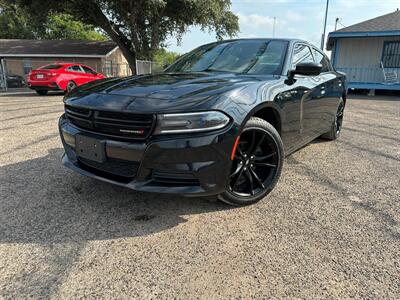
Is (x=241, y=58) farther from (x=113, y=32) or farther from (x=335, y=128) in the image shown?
(x=113, y=32)

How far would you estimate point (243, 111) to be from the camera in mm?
2475

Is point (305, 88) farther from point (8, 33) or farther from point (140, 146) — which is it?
point (8, 33)

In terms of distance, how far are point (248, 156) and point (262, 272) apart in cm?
107

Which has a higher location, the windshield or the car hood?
the windshield

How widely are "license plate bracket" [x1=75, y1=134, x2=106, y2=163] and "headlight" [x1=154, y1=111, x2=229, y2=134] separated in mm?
511

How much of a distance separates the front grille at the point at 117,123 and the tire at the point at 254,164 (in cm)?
79

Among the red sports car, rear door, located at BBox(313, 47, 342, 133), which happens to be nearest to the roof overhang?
rear door, located at BBox(313, 47, 342, 133)

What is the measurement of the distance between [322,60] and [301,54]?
3.46ft

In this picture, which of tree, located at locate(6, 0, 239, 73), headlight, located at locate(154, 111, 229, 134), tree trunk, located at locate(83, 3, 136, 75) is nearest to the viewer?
headlight, located at locate(154, 111, 229, 134)

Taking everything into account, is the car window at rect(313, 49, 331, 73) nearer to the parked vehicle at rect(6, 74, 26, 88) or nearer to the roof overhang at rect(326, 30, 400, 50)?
the roof overhang at rect(326, 30, 400, 50)

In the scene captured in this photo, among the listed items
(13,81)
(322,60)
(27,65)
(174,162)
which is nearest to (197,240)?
(174,162)

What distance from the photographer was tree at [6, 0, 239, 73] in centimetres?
1927

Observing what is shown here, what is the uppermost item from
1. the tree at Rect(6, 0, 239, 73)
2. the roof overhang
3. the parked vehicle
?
the tree at Rect(6, 0, 239, 73)

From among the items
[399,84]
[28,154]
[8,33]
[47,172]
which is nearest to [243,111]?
[47,172]
